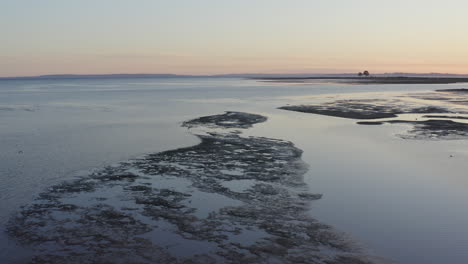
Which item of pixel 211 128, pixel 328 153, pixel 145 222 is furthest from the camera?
pixel 211 128

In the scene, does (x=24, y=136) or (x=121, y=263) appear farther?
(x=24, y=136)

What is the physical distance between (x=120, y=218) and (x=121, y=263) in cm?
234

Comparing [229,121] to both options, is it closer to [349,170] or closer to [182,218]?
[349,170]

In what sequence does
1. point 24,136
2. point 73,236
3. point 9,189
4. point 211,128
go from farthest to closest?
point 211,128, point 24,136, point 9,189, point 73,236

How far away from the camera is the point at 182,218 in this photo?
31.3ft

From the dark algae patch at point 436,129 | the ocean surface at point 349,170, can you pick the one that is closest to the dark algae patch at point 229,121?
the ocean surface at point 349,170

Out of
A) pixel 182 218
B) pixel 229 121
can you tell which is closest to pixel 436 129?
pixel 229 121

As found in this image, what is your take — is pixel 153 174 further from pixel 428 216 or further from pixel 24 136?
pixel 24 136

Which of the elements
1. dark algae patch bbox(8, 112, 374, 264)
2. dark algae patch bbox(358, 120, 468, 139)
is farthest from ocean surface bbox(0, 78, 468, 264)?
dark algae patch bbox(358, 120, 468, 139)

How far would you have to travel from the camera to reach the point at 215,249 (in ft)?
26.1

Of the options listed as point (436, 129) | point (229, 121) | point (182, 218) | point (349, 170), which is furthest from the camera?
point (229, 121)

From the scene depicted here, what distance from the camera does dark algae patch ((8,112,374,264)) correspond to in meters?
7.77

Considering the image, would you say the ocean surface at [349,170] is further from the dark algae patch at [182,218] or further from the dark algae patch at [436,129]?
the dark algae patch at [436,129]

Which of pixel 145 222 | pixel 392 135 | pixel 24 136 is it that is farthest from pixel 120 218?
pixel 392 135
